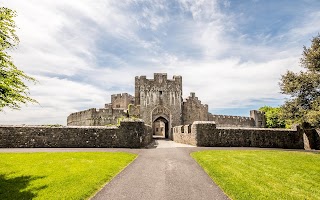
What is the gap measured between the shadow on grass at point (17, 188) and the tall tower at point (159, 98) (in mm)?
24905

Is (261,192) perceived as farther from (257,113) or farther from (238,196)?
(257,113)

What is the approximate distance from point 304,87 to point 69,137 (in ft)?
69.0

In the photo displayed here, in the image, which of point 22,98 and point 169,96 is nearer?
point 22,98

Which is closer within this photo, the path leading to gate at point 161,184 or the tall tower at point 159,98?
the path leading to gate at point 161,184

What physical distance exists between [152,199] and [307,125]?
19804 mm

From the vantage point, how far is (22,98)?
7086 mm

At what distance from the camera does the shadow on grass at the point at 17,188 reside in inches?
211

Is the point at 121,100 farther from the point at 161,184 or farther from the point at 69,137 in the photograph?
the point at 161,184

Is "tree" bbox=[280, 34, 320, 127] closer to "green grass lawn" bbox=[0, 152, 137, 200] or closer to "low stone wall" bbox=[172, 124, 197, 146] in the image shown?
"low stone wall" bbox=[172, 124, 197, 146]

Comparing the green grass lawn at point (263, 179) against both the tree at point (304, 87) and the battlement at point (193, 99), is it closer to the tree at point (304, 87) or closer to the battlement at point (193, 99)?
the tree at point (304, 87)

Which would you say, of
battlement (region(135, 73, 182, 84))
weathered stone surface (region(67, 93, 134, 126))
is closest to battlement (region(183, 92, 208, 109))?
battlement (region(135, 73, 182, 84))

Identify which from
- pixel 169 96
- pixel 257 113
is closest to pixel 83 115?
pixel 169 96

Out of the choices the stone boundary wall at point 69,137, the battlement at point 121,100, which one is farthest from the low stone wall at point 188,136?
the battlement at point 121,100

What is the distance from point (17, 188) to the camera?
5.86 meters
